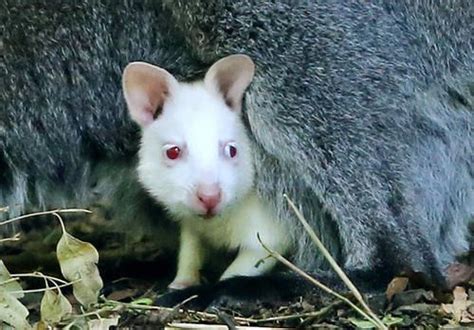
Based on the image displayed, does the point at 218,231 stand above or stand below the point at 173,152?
below

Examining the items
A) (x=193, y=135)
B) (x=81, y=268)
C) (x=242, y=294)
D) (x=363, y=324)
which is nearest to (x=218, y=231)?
(x=242, y=294)

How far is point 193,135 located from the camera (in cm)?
426

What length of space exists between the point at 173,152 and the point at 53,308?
579 mm

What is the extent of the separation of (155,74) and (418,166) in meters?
0.86

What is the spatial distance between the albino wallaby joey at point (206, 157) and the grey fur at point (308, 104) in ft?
0.26

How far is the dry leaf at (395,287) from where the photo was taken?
4.28 m

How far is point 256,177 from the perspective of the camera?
4438mm

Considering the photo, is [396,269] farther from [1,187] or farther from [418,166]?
[1,187]

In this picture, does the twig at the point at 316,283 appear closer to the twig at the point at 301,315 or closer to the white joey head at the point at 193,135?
the twig at the point at 301,315

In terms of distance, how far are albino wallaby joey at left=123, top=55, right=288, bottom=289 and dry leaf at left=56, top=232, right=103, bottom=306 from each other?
303mm

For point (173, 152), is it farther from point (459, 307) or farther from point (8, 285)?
point (459, 307)

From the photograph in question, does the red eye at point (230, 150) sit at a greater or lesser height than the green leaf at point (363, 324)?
greater

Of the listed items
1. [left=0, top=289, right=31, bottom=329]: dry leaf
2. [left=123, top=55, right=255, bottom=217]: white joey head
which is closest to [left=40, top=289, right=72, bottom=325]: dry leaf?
[left=0, top=289, right=31, bottom=329]: dry leaf

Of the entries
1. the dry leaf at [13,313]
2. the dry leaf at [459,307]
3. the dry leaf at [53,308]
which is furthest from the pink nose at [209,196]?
the dry leaf at [459,307]
